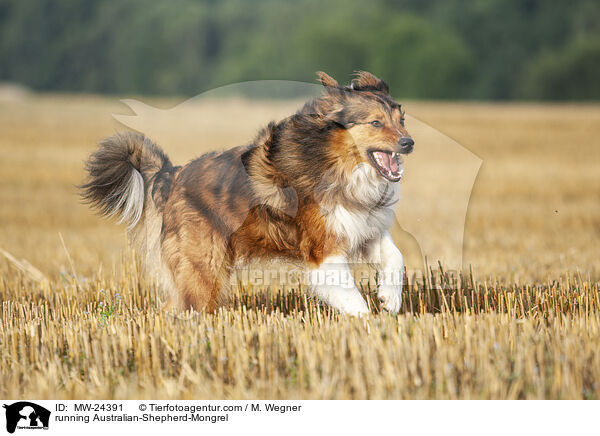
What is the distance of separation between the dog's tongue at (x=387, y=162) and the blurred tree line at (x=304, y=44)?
35.1 metres

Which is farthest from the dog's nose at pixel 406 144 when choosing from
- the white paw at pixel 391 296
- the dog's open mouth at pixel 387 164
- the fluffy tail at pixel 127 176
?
the fluffy tail at pixel 127 176

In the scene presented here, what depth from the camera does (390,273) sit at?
4.59 meters

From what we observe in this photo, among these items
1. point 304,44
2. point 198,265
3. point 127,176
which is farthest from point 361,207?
point 304,44

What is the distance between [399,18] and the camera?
1992 inches

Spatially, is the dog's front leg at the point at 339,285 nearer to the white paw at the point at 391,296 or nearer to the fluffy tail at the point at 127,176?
the white paw at the point at 391,296

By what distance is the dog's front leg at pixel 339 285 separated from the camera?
4508 mm

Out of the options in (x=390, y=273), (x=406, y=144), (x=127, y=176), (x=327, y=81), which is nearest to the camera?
(x=406, y=144)

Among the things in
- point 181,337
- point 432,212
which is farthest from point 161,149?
point 432,212

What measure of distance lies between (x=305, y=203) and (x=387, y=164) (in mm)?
591

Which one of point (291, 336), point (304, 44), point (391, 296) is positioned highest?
point (304, 44)

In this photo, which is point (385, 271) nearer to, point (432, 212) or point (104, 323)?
point (104, 323)

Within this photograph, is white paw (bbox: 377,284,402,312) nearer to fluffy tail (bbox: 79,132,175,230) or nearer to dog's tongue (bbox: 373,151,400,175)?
dog's tongue (bbox: 373,151,400,175)

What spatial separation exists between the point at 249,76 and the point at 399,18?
453 inches
